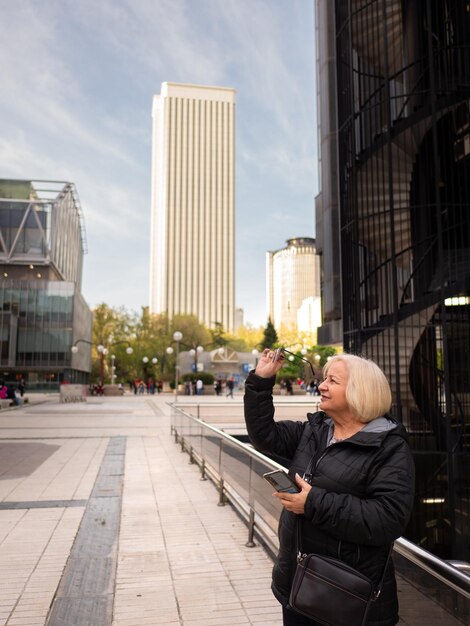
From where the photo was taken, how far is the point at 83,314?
73375mm

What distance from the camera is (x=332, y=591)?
192 centimetres

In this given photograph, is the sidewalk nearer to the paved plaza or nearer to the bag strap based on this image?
the paved plaza

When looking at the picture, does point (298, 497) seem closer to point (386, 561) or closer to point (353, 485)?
point (353, 485)

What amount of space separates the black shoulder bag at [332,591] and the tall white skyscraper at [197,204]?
154 meters

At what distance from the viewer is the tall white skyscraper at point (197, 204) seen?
15862 centimetres

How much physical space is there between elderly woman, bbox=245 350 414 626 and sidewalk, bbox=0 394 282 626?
7.86 feet

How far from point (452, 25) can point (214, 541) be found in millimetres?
16070

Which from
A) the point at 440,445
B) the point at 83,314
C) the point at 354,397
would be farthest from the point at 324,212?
the point at 83,314

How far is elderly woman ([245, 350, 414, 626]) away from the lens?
6.37 ft

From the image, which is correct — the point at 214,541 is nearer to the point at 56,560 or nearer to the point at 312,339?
the point at 56,560

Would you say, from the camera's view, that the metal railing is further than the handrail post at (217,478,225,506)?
No

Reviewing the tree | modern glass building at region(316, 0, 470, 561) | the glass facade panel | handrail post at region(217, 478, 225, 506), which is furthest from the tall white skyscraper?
handrail post at region(217, 478, 225, 506)

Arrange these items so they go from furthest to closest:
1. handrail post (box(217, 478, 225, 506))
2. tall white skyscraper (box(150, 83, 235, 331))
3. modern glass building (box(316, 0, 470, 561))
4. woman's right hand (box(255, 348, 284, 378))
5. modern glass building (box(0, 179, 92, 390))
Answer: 1. tall white skyscraper (box(150, 83, 235, 331))
2. modern glass building (box(0, 179, 92, 390))
3. modern glass building (box(316, 0, 470, 561))
4. handrail post (box(217, 478, 225, 506))
5. woman's right hand (box(255, 348, 284, 378))

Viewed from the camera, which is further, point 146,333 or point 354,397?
point 146,333
